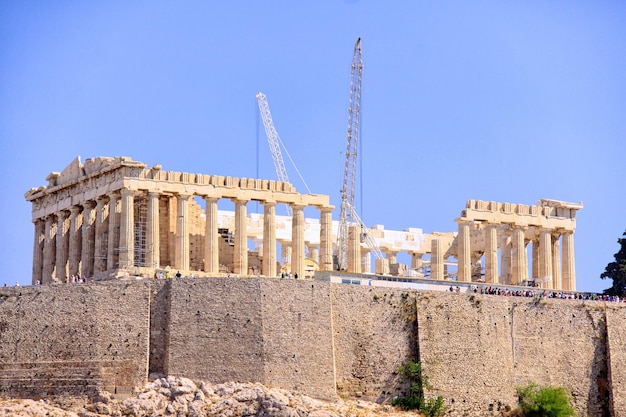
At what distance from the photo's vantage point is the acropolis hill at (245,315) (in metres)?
97.7

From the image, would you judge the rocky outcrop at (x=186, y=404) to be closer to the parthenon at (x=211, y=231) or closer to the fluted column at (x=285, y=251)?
the parthenon at (x=211, y=231)

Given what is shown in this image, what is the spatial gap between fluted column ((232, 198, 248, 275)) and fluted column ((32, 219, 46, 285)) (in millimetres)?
14218

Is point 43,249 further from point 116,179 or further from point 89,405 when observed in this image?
point 89,405

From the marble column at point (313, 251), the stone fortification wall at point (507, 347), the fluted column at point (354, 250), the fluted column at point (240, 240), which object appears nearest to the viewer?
the stone fortification wall at point (507, 347)

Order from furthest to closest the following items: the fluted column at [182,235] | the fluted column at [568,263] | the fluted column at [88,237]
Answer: the fluted column at [568,263] < the fluted column at [88,237] < the fluted column at [182,235]

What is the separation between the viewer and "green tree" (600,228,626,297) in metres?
121

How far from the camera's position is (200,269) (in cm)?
Result: 11869

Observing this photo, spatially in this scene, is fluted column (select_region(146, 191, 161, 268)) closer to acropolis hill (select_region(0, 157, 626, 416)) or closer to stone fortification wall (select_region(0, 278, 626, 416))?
acropolis hill (select_region(0, 157, 626, 416))

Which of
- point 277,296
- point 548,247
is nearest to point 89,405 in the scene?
point 277,296

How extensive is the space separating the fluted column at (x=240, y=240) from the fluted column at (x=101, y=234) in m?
8.20

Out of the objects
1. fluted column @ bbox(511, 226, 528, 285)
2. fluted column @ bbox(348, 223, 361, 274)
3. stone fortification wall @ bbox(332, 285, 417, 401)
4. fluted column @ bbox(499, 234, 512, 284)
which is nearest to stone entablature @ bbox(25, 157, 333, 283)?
fluted column @ bbox(348, 223, 361, 274)

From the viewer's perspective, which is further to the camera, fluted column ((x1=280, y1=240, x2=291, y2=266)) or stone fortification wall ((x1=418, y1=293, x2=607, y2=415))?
fluted column ((x1=280, y1=240, x2=291, y2=266))

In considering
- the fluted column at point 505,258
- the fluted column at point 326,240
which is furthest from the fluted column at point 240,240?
the fluted column at point 505,258

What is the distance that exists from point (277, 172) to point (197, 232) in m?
33.8
